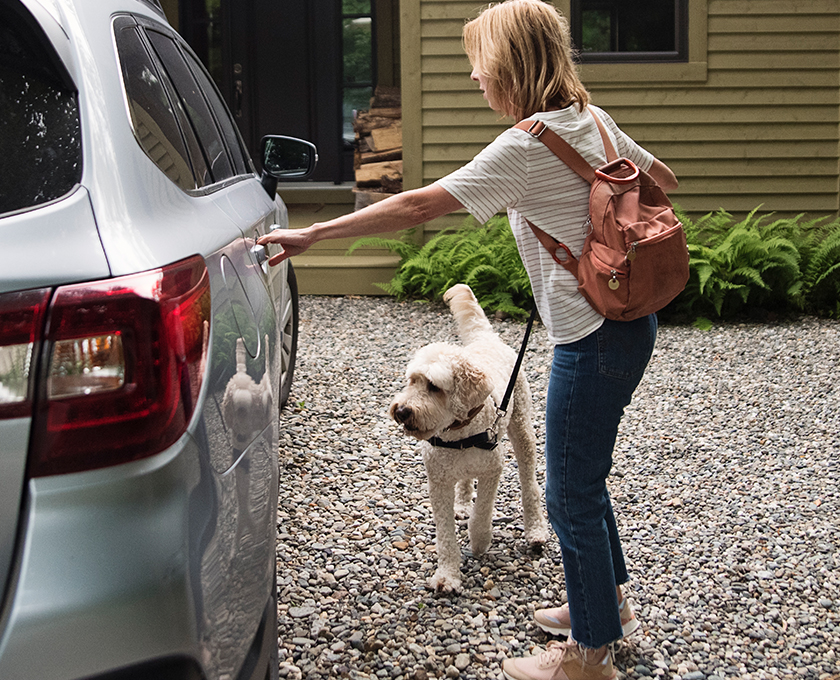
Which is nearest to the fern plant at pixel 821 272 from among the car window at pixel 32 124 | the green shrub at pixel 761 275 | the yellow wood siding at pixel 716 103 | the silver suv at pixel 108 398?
the green shrub at pixel 761 275

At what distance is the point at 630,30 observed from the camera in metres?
8.66

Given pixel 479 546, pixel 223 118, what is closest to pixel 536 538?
pixel 479 546

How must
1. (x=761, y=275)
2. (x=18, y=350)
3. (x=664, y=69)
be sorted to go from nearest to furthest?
(x=18, y=350), (x=761, y=275), (x=664, y=69)

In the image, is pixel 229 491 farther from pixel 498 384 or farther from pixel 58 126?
pixel 498 384

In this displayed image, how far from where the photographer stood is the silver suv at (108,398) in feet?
4.00

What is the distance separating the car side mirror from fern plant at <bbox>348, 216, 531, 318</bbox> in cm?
410

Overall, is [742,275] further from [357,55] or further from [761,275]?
[357,55]

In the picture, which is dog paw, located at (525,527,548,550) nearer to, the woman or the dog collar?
the dog collar

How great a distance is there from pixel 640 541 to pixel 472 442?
1091 mm

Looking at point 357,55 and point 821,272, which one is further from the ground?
point 357,55

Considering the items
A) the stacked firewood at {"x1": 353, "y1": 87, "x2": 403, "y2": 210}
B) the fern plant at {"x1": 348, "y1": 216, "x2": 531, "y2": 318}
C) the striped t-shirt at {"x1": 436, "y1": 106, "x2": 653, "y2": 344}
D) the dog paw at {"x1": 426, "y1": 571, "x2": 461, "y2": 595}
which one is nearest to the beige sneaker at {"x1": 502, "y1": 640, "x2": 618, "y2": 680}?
the dog paw at {"x1": 426, "y1": 571, "x2": 461, "y2": 595}

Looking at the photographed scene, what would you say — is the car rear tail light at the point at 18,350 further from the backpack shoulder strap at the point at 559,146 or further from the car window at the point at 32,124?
the backpack shoulder strap at the point at 559,146

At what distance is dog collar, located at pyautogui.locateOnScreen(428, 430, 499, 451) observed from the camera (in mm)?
2986

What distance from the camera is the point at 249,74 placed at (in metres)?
11.8
